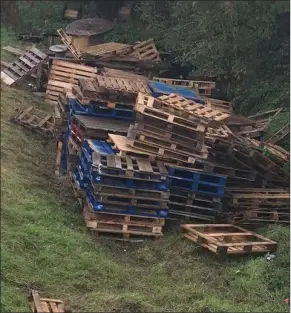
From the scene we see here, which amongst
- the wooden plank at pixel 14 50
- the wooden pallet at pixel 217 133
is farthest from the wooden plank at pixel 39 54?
the wooden pallet at pixel 217 133

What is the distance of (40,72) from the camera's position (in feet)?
40.9

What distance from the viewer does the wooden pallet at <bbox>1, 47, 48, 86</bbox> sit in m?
12.4

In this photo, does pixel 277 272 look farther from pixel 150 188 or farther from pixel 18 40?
pixel 18 40

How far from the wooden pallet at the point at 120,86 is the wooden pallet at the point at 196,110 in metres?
0.58

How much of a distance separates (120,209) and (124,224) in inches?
7.4

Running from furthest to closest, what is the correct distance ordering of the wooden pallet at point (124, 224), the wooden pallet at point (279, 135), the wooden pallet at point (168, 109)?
the wooden pallet at point (279, 135) → the wooden pallet at point (168, 109) → the wooden pallet at point (124, 224)

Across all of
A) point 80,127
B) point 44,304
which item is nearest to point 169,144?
point 80,127

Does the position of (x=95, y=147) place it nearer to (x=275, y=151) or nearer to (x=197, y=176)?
(x=197, y=176)

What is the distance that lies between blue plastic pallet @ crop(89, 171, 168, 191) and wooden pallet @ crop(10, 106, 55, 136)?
3322mm

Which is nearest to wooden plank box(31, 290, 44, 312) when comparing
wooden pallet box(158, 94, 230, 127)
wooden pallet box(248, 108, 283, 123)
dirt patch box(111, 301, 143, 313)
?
dirt patch box(111, 301, 143, 313)

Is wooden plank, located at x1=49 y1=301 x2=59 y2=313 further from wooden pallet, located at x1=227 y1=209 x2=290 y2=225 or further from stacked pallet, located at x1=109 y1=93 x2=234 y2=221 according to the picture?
wooden pallet, located at x1=227 y1=209 x2=290 y2=225

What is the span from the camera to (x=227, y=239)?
691 centimetres

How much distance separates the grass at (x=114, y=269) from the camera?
224 inches

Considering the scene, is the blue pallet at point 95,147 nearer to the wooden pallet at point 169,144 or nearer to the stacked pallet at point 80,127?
the stacked pallet at point 80,127
